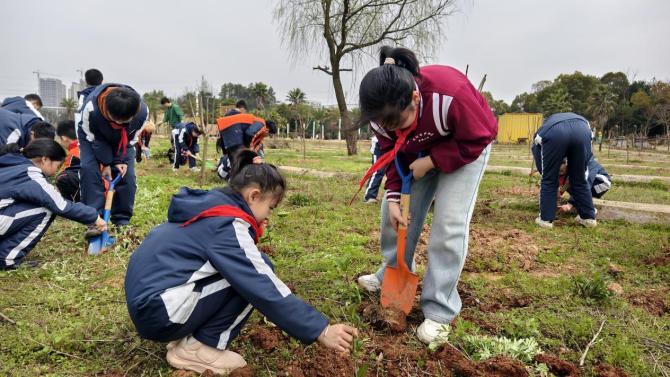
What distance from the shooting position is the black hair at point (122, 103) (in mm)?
3609

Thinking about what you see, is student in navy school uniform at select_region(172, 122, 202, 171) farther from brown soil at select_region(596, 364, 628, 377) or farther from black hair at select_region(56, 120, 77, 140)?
brown soil at select_region(596, 364, 628, 377)

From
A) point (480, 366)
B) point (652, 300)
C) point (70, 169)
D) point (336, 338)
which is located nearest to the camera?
point (336, 338)

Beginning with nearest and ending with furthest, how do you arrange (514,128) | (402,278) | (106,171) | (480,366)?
(480,366), (402,278), (106,171), (514,128)

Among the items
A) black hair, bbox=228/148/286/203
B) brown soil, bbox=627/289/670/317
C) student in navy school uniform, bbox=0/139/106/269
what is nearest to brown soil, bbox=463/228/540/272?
brown soil, bbox=627/289/670/317

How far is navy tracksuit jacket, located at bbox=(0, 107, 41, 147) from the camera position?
4.99 metres

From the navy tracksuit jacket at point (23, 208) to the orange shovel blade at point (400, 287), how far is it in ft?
7.75

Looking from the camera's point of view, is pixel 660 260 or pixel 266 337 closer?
pixel 266 337

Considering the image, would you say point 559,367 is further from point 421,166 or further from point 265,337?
point 265,337

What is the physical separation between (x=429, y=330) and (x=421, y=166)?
84 cm

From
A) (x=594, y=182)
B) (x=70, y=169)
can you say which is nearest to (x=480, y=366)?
(x=594, y=182)

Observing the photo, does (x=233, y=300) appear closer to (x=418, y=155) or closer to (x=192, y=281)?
(x=192, y=281)

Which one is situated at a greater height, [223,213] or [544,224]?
[223,213]

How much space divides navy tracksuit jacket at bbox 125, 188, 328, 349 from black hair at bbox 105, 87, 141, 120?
203 centimetres

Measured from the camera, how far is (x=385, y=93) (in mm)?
2066
